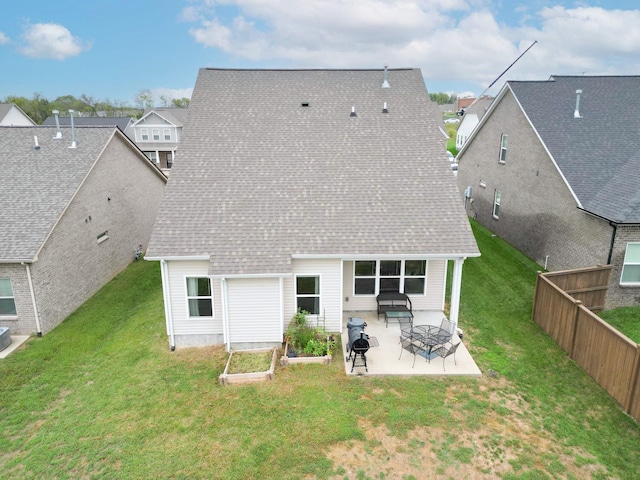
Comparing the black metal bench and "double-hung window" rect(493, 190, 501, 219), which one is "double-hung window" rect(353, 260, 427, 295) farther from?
"double-hung window" rect(493, 190, 501, 219)

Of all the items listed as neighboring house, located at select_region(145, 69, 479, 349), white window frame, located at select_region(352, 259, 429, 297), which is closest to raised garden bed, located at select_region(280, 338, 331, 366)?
neighboring house, located at select_region(145, 69, 479, 349)

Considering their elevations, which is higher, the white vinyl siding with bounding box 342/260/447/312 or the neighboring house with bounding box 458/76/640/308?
the neighboring house with bounding box 458/76/640/308

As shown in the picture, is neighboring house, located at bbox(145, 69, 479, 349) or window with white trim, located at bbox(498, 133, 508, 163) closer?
neighboring house, located at bbox(145, 69, 479, 349)

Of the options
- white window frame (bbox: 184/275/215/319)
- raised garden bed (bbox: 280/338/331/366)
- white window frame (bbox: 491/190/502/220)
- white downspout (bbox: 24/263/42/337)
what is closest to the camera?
raised garden bed (bbox: 280/338/331/366)

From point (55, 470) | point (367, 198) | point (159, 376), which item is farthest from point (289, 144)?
point (55, 470)

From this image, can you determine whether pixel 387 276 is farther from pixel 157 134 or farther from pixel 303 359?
pixel 157 134

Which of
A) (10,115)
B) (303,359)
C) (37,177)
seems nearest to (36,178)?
(37,177)

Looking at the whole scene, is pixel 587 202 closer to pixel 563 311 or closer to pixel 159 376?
pixel 563 311

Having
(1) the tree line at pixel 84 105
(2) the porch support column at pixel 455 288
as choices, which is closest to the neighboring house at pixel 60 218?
(2) the porch support column at pixel 455 288
